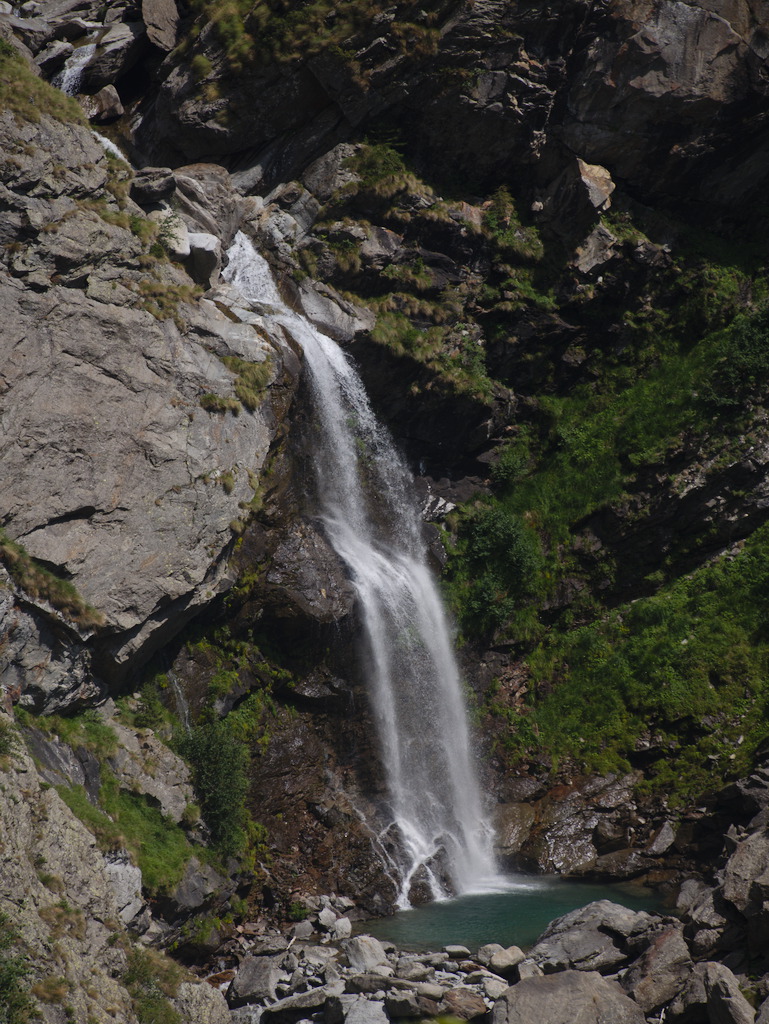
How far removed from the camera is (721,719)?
19.2 meters

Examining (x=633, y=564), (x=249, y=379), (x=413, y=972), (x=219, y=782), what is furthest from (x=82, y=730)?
(x=633, y=564)

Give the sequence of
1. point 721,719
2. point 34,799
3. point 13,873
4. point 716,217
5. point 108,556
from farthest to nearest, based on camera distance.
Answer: point 716,217
point 721,719
point 108,556
point 34,799
point 13,873

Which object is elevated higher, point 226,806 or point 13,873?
point 13,873

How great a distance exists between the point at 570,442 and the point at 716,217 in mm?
9763

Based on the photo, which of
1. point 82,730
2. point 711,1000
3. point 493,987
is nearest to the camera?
point 711,1000

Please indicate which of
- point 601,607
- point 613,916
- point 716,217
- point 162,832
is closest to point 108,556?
point 162,832

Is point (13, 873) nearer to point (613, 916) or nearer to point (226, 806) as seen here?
point (226, 806)

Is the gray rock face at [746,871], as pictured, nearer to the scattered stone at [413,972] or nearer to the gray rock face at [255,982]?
the scattered stone at [413,972]

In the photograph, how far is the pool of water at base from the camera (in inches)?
535

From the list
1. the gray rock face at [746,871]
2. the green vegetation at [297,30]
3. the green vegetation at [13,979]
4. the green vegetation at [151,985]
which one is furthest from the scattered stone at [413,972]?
the green vegetation at [297,30]

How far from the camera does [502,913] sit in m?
15.0

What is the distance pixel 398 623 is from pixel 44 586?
9255mm

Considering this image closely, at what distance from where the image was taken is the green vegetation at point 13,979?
289 inches

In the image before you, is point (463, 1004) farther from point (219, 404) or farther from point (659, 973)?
point (219, 404)
